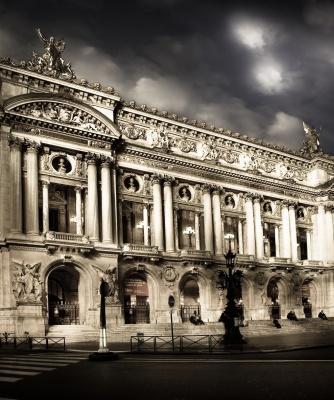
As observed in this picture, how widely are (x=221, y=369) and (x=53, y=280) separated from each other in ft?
95.2

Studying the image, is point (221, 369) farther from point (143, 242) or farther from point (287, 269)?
point (287, 269)

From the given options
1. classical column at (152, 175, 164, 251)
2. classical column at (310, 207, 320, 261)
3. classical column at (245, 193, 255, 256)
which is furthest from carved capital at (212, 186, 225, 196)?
classical column at (310, 207, 320, 261)

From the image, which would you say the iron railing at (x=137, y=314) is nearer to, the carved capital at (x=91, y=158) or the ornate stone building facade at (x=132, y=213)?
the ornate stone building facade at (x=132, y=213)

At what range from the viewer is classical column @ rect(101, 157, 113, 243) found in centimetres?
4534

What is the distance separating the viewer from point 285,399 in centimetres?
1199

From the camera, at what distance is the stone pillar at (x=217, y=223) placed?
54.5 m

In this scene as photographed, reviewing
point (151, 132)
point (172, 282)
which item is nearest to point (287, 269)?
point (172, 282)

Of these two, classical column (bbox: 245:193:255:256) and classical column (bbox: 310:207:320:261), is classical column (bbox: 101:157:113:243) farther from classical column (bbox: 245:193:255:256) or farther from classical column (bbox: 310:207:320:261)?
classical column (bbox: 310:207:320:261)

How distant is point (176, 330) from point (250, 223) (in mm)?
19515

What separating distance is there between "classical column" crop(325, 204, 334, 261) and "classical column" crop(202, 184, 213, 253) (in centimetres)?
1872

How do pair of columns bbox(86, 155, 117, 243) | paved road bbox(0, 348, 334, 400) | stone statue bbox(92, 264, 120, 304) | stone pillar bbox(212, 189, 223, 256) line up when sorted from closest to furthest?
1. paved road bbox(0, 348, 334, 400)
2. stone statue bbox(92, 264, 120, 304)
3. pair of columns bbox(86, 155, 117, 243)
4. stone pillar bbox(212, 189, 223, 256)

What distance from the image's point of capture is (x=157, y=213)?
166 ft

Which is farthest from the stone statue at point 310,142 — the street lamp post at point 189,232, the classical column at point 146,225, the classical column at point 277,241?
the classical column at point 146,225

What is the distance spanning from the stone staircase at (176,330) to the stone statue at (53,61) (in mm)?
20319
